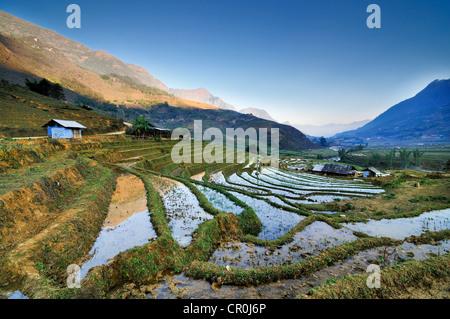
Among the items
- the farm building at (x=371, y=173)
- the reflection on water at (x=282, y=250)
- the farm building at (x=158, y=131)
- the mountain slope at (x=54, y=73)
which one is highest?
the mountain slope at (x=54, y=73)

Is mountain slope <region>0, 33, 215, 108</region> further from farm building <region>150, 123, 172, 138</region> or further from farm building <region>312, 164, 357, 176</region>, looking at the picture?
farm building <region>312, 164, 357, 176</region>

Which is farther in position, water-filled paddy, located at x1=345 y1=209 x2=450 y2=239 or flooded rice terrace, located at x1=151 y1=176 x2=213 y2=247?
water-filled paddy, located at x1=345 y1=209 x2=450 y2=239

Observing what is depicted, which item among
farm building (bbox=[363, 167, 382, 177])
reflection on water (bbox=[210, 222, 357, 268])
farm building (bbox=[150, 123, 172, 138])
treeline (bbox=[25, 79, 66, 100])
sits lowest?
farm building (bbox=[363, 167, 382, 177])

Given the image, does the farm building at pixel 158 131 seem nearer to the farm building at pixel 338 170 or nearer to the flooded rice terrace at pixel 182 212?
the flooded rice terrace at pixel 182 212

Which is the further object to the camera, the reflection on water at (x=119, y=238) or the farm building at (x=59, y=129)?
the farm building at (x=59, y=129)

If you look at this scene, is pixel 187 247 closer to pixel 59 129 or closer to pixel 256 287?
pixel 256 287

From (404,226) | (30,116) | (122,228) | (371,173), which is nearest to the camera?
(122,228)

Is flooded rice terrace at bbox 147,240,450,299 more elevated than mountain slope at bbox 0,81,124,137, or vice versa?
mountain slope at bbox 0,81,124,137

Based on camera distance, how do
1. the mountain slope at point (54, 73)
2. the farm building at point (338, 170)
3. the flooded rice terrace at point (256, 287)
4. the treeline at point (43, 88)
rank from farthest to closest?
the mountain slope at point (54, 73) → the treeline at point (43, 88) → the farm building at point (338, 170) → the flooded rice terrace at point (256, 287)

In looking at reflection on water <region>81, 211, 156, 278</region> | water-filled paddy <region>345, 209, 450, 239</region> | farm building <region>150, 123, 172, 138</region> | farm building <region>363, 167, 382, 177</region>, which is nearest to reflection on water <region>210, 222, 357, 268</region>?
water-filled paddy <region>345, 209, 450, 239</region>

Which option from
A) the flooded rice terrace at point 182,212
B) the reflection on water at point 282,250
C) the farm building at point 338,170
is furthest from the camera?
the farm building at point 338,170

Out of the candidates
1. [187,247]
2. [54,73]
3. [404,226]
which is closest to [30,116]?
[187,247]

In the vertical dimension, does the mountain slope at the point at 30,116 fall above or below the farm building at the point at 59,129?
above

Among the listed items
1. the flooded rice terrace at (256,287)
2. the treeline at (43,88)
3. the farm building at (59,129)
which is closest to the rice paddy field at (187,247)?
the flooded rice terrace at (256,287)
